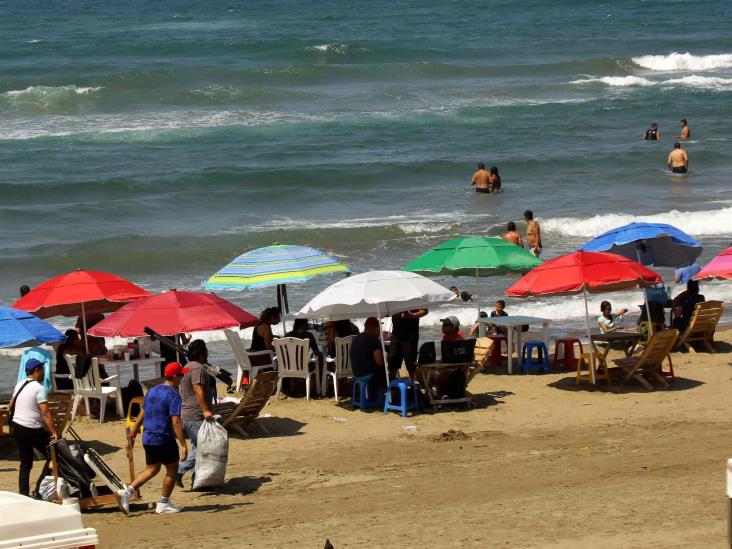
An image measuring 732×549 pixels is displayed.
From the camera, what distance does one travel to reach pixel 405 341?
13141mm

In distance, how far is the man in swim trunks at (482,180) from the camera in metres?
28.4

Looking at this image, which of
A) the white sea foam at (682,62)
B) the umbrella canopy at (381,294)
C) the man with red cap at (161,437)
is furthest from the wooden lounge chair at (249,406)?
the white sea foam at (682,62)

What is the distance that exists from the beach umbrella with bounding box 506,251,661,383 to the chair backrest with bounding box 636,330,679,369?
558 millimetres

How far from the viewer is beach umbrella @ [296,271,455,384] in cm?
1239

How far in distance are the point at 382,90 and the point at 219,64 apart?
798cm

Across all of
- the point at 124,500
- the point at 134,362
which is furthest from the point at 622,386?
the point at 124,500

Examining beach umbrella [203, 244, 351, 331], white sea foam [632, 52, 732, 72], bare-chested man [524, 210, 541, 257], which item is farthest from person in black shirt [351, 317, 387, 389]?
white sea foam [632, 52, 732, 72]

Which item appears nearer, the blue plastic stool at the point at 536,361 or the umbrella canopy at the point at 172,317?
the umbrella canopy at the point at 172,317

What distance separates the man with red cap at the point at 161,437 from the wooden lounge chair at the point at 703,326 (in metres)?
7.74

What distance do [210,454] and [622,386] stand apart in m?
5.35

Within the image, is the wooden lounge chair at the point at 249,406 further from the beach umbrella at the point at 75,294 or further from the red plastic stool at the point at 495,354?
the red plastic stool at the point at 495,354

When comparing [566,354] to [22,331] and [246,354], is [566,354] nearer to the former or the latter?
[246,354]

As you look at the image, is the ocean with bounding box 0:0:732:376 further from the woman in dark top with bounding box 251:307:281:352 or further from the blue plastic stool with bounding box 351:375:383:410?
the blue plastic stool with bounding box 351:375:383:410

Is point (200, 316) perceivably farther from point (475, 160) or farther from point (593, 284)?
point (475, 160)
